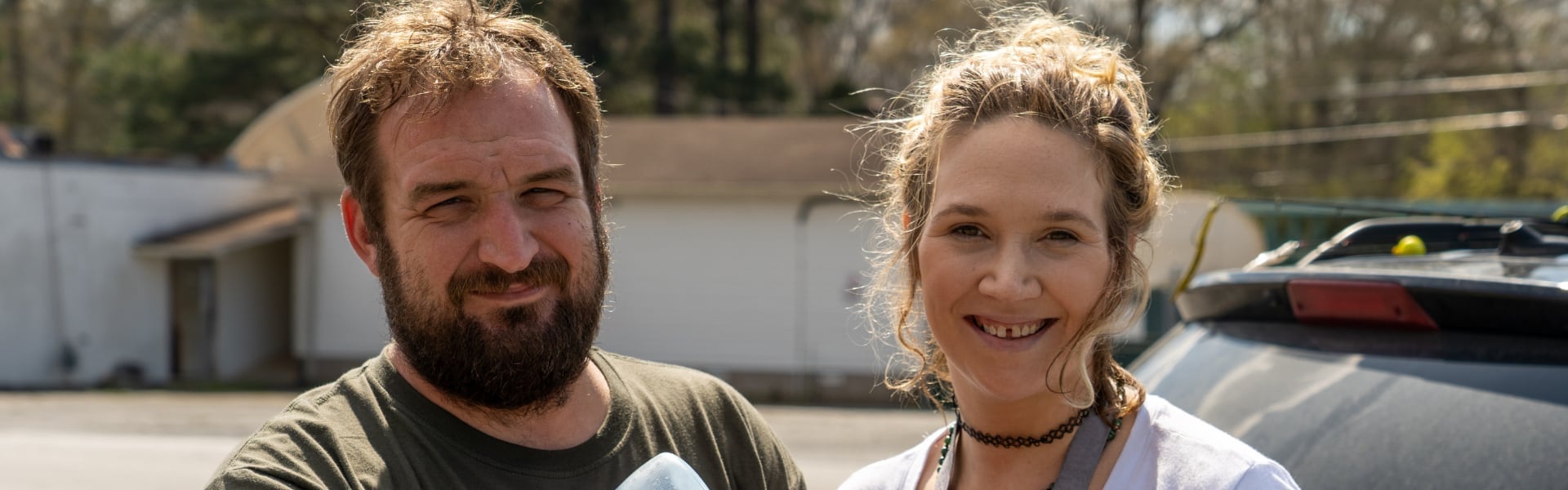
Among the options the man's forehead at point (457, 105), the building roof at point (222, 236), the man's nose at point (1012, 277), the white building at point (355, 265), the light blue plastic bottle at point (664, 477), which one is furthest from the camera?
the building roof at point (222, 236)

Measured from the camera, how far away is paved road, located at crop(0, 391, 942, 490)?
404 inches

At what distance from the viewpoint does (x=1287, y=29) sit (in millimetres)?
27781

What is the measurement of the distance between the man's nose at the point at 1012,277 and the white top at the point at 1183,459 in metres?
0.26

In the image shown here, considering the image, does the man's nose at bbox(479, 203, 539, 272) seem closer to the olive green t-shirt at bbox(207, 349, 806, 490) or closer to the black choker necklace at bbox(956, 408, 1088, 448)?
the olive green t-shirt at bbox(207, 349, 806, 490)

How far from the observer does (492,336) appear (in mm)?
2094

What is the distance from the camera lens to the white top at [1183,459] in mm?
1756

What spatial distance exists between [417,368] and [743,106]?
26542mm

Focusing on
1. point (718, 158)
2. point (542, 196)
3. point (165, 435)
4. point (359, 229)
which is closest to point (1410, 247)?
point (542, 196)

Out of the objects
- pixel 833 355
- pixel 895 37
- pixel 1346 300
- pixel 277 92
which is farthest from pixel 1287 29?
pixel 1346 300

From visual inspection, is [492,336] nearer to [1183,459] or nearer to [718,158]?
[1183,459]

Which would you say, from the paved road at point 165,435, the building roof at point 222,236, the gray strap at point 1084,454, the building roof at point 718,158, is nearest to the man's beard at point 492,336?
the gray strap at point 1084,454

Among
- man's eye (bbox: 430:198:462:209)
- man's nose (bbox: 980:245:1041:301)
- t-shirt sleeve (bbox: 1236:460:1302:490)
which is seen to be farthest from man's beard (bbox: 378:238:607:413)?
t-shirt sleeve (bbox: 1236:460:1302:490)

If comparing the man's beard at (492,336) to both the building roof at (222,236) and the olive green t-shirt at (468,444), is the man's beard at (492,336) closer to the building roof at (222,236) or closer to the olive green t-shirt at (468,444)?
the olive green t-shirt at (468,444)

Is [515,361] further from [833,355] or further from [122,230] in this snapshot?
[122,230]
